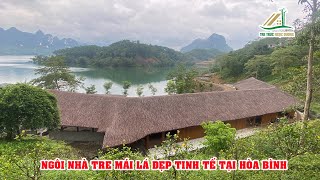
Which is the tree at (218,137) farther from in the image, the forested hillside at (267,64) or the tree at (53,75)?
the tree at (53,75)

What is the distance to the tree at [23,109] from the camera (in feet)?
41.7

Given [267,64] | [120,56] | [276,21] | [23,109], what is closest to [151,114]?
[23,109]

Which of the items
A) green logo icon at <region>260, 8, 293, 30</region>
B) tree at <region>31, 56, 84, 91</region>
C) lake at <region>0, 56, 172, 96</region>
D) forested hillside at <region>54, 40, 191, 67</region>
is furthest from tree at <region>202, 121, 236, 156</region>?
forested hillside at <region>54, 40, 191, 67</region>

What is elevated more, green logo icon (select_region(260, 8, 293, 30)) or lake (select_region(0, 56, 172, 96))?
green logo icon (select_region(260, 8, 293, 30))

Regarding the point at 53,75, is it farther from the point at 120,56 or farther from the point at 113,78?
the point at 120,56

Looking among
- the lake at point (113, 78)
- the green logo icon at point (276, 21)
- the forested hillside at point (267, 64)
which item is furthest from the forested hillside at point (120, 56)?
the green logo icon at point (276, 21)

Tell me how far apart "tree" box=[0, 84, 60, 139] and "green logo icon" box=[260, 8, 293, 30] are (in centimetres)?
1272

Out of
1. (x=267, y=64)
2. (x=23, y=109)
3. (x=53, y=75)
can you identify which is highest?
(x=53, y=75)

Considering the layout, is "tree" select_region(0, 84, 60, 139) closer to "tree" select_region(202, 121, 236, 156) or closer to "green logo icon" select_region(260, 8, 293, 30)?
"tree" select_region(202, 121, 236, 156)

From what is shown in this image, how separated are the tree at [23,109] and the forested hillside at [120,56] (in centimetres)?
6504

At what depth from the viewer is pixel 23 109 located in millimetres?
12836

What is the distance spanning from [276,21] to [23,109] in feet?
46.0

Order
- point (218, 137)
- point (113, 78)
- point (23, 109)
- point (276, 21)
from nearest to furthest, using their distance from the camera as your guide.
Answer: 1. point (218, 137)
2. point (23, 109)
3. point (276, 21)
4. point (113, 78)

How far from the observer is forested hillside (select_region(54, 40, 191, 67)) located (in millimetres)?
79938
